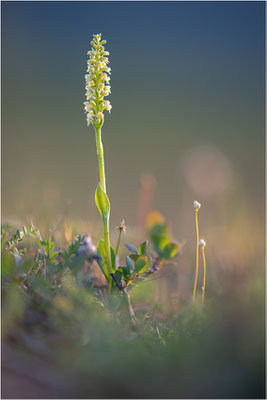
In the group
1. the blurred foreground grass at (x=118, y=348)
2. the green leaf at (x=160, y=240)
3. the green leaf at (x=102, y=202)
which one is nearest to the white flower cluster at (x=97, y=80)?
the green leaf at (x=102, y=202)

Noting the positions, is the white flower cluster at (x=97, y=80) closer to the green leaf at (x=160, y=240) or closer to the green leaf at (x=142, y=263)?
the green leaf at (x=160, y=240)

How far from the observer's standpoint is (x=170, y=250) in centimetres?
223

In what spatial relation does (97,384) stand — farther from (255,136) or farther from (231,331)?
(255,136)

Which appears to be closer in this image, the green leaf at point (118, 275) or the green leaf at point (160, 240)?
the green leaf at point (118, 275)

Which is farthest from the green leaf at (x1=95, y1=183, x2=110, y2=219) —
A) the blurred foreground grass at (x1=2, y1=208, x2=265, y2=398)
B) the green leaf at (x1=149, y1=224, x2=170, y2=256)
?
the blurred foreground grass at (x1=2, y1=208, x2=265, y2=398)

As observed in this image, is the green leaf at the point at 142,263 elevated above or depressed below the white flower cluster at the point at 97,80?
below

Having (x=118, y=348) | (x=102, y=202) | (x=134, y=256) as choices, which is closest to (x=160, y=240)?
(x=134, y=256)

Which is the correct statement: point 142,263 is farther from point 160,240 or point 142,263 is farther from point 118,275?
point 160,240

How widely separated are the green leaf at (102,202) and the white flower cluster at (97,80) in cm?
48

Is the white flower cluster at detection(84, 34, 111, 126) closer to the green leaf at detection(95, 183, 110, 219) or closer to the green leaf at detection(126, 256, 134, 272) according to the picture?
the green leaf at detection(95, 183, 110, 219)

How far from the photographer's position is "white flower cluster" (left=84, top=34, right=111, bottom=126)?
7.64 feet

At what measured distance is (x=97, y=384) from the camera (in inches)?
50.0

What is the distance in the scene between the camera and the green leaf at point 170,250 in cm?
222

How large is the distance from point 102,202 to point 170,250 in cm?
52
